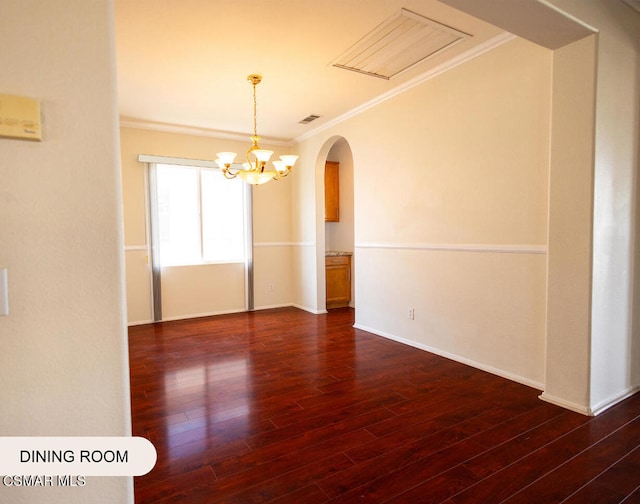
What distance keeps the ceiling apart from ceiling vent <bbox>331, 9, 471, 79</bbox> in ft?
0.20

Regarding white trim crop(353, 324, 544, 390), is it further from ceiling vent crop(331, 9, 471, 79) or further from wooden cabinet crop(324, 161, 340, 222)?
ceiling vent crop(331, 9, 471, 79)

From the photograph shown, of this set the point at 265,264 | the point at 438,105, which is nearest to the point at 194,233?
the point at 265,264

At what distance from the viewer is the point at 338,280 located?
19.1 ft

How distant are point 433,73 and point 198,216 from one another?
12.0 feet

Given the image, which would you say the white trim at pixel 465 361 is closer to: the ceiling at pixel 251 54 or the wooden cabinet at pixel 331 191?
the wooden cabinet at pixel 331 191

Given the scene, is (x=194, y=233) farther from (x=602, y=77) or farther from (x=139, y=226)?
(x=602, y=77)

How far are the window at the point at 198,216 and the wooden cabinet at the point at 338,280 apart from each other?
1.41 meters

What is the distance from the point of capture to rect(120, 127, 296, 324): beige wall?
479cm

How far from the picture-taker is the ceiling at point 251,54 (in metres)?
2.40

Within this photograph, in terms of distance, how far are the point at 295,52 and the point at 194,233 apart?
3171mm

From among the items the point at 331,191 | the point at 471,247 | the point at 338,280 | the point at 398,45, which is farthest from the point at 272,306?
the point at 398,45

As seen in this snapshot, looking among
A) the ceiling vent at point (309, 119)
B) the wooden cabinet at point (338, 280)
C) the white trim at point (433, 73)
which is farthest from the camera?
the wooden cabinet at point (338, 280)

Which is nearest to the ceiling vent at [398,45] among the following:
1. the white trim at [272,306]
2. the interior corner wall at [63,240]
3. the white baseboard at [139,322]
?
the interior corner wall at [63,240]

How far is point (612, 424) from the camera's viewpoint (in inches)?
85.5
